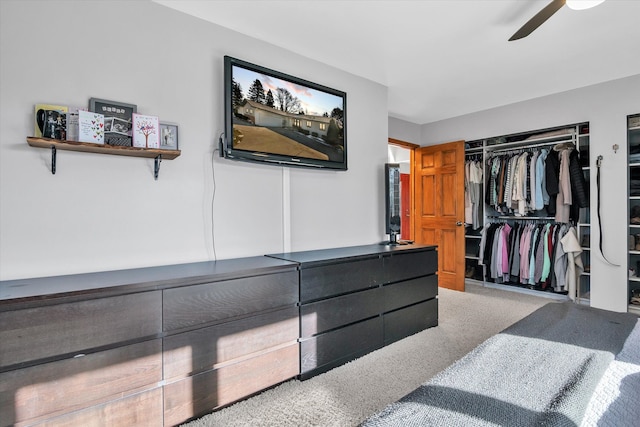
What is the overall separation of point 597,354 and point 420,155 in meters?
4.14

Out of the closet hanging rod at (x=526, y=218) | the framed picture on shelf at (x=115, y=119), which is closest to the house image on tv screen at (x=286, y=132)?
the framed picture on shelf at (x=115, y=119)

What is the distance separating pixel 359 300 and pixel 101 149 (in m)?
1.93

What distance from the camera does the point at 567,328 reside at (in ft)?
5.13

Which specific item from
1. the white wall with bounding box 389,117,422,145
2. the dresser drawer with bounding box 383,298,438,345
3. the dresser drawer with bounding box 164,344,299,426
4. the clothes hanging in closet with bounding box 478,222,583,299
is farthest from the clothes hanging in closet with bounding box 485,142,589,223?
the dresser drawer with bounding box 164,344,299,426

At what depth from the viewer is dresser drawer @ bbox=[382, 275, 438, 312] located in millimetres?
2763

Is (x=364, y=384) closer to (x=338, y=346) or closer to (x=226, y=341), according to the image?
(x=338, y=346)

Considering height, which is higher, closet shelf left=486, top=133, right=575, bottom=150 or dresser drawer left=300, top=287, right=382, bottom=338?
closet shelf left=486, top=133, right=575, bottom=150

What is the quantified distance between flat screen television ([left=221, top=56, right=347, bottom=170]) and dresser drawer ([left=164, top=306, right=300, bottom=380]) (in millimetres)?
1129

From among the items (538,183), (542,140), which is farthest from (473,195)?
(542,140)

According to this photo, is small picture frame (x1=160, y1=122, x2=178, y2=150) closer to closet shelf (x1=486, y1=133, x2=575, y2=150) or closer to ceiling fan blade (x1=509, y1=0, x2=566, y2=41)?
ceiling fan blade (x1=509, y1=0, x2=566, y2=41)

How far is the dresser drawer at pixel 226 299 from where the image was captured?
1.71 m

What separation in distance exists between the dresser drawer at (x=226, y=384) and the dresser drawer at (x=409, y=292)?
952mm

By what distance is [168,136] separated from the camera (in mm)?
2129

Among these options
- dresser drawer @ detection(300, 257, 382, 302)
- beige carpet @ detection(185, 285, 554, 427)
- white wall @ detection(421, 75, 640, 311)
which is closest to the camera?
beige carpet @ detection(185, 285, 554, 427)
